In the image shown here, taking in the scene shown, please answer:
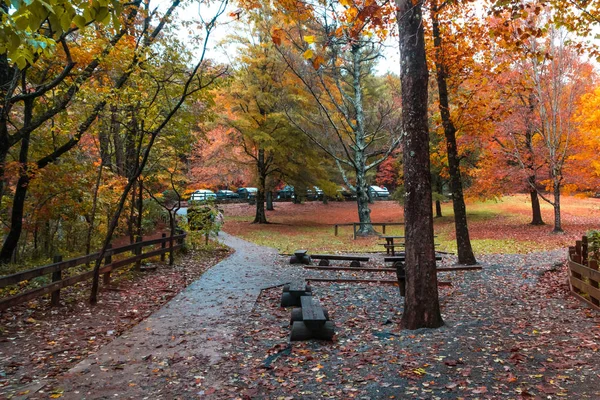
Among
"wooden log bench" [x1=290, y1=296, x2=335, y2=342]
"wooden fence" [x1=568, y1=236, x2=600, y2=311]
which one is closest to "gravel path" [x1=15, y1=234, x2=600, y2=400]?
"wooden log bench" [x1=290, y1=296, x2=335, y2=342]

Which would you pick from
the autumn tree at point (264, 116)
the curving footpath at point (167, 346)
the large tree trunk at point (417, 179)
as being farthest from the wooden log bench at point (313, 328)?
the autumn tree at point (264, 116)

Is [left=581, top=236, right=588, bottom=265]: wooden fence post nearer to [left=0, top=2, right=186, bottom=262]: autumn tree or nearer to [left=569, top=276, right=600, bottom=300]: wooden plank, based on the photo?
[left=569, top=276, right=600, bottom=300]: wooden plank

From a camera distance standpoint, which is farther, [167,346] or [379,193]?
[379,193]

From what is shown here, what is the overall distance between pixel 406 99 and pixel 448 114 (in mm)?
5972

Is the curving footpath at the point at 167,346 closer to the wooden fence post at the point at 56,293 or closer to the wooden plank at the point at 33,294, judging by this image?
the wooden plank at the point at 33,294

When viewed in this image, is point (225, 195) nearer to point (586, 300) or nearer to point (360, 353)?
point (586, 300)

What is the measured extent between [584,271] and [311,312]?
4.47 meters

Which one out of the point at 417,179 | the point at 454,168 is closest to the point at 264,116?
the point at 454,168

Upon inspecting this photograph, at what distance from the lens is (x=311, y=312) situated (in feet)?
18.9

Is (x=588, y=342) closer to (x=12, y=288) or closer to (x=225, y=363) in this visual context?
(x=225, y=363)

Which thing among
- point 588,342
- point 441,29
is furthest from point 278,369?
point 441,29

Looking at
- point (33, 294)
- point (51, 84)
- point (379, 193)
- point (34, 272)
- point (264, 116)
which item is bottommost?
point (33, 294)

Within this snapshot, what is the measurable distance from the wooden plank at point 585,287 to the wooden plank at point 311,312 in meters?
4.05

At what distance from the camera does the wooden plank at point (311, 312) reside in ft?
17.9
